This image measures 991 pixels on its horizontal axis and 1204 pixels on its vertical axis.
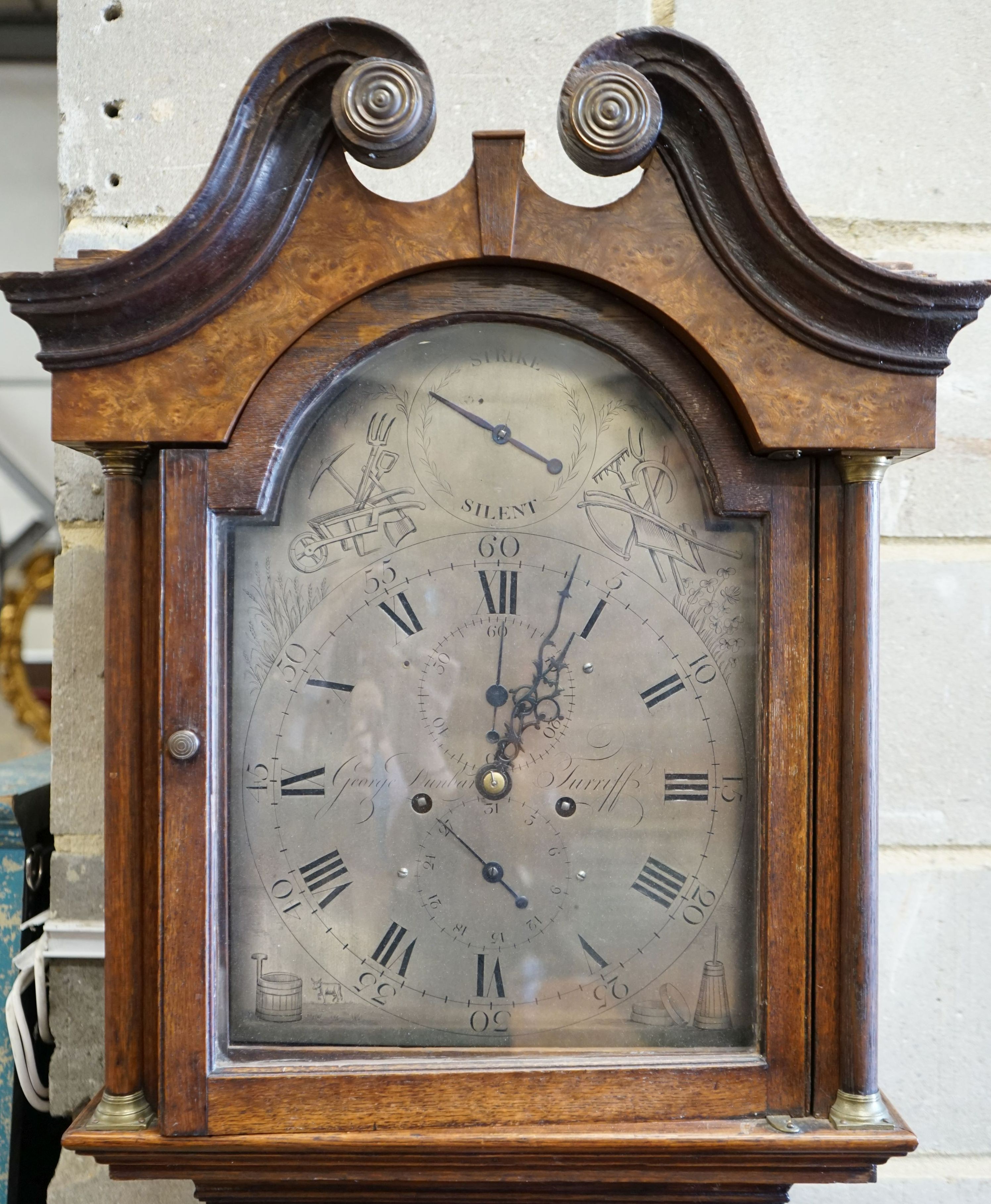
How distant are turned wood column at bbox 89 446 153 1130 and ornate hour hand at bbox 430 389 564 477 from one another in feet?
0.72

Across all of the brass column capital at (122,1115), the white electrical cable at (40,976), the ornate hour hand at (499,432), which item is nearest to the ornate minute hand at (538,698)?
the ornate hour hand at (499,432)

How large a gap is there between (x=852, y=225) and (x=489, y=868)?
71 centimetres

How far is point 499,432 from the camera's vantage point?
697 millimetres

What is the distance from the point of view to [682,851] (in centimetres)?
70

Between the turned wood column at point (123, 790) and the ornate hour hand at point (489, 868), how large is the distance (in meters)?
0.22

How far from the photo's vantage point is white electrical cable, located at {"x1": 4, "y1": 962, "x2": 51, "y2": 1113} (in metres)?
0.89

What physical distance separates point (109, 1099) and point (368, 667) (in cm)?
34

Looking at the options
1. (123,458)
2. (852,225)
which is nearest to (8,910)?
(123,458)

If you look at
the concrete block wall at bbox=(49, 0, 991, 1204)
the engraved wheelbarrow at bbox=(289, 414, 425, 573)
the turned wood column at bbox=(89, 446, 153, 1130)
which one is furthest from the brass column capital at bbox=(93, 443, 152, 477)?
the concrete block wall at bbox=(49, 0, 991, 1204)

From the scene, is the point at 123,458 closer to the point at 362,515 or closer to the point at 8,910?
the point at 362,515

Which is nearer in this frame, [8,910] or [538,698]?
[538,698]

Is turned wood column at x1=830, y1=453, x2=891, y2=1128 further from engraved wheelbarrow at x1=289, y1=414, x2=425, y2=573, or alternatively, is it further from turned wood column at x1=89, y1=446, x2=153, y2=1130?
turned wood column at x1=89, y1=446, x2=153, y2=1130

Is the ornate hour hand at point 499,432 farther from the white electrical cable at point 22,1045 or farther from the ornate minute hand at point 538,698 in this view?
the white electrical cable at point 22,1045

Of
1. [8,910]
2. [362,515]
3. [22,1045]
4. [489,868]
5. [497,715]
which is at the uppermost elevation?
[362,515]
